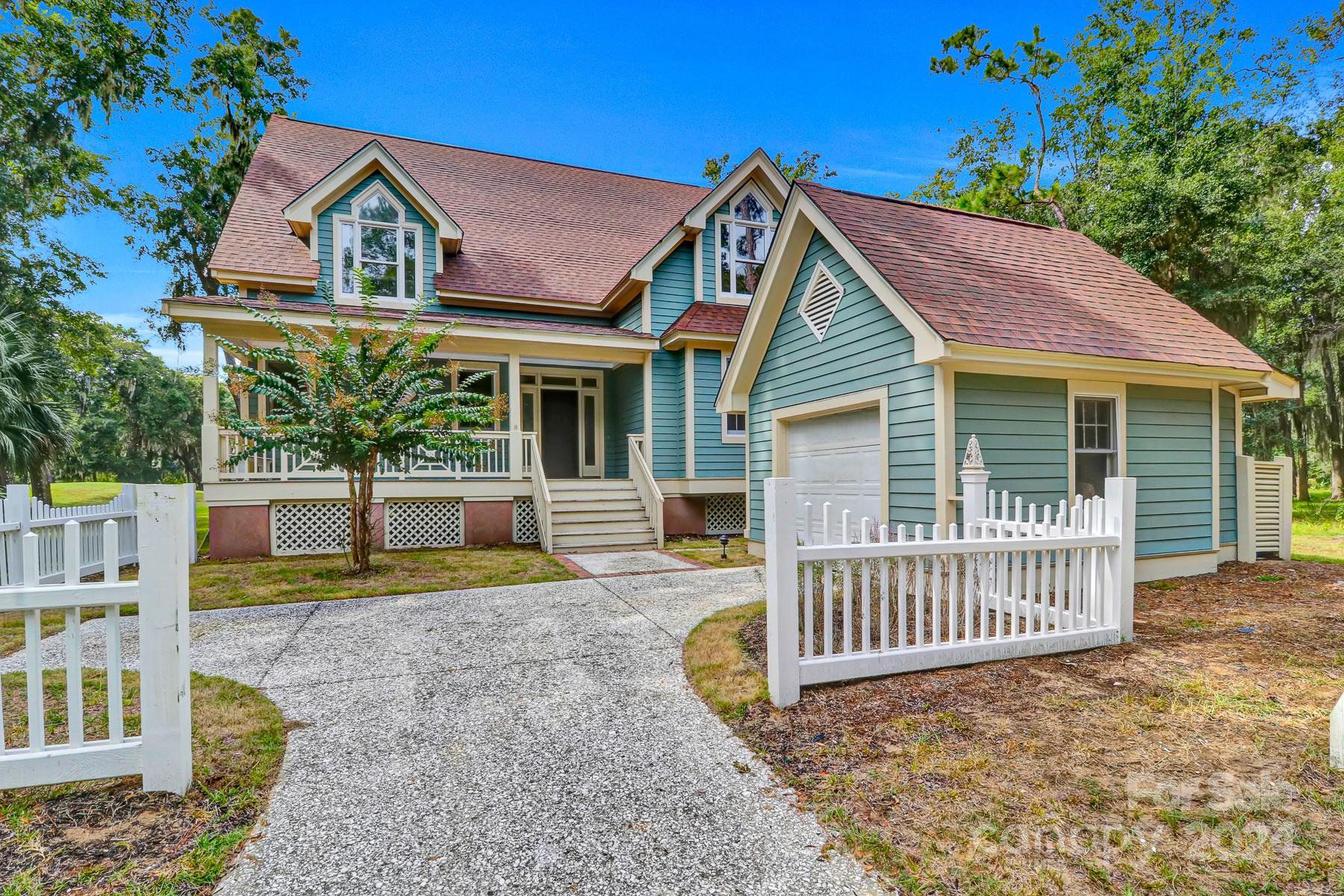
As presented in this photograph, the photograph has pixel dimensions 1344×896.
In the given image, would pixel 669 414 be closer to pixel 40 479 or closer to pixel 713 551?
pixel 713 551

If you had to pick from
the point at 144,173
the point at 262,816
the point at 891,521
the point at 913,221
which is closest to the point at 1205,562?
the point at 891,521

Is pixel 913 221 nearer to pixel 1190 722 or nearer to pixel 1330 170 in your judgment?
pixel 1190 722

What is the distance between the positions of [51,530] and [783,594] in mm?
8901

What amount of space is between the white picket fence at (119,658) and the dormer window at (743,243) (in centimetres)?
1179

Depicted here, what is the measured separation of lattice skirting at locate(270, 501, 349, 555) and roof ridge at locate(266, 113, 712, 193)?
33.7 feet

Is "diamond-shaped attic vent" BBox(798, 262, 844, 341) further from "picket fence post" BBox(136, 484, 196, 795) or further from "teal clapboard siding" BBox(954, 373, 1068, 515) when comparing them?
"picket fence post" BBox(136, 484, 196, 795)

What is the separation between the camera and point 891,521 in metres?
6.71

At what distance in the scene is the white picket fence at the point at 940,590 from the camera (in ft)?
11.5

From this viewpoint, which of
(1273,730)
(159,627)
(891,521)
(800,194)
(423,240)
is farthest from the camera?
(423,240)

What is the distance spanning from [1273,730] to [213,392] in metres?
12.2

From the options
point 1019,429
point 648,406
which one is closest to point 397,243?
point 648,406

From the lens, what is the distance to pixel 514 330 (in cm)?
1112

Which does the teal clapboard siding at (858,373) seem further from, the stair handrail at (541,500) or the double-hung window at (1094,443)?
the stair handrail at (541,500)

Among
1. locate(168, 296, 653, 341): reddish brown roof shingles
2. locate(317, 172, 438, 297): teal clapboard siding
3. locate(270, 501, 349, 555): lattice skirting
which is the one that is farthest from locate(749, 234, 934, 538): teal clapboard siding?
locate(317, 172, 438, 297): teal clapboard siding
